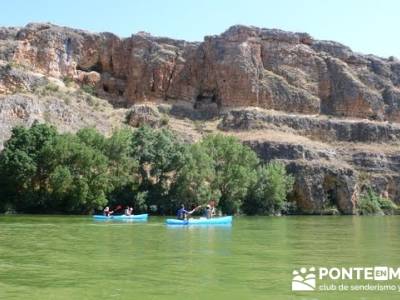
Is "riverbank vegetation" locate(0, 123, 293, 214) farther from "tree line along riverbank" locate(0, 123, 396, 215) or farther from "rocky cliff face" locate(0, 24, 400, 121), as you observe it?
"rocky cliff face" locate(0, 24, 400, 121)

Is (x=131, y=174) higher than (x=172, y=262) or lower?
higher

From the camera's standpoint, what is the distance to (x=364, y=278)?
876 inches

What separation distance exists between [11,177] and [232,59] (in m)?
50.0

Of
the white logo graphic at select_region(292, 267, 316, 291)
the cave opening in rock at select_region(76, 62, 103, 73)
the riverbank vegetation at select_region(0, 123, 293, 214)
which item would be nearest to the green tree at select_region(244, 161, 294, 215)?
the riverbank vegetation at select_region(0, 123, 293, 214)

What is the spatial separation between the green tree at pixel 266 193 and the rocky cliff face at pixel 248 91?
8.08m

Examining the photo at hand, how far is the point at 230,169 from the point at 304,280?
57568 millimetres

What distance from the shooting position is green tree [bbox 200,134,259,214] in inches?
3066

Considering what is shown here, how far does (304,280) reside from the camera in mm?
21594

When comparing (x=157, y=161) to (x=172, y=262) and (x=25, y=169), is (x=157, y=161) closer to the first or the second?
(x=25, y=169)

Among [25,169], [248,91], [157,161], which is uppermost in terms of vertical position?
[248,91]

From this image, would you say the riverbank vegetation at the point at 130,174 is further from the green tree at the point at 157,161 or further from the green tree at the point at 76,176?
the green tree at the point at 157,161

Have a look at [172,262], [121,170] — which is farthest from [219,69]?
[172,262]

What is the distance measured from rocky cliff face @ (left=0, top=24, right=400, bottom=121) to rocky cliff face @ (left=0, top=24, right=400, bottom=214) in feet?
0.59

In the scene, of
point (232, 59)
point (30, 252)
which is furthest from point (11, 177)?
point (232, 59)
